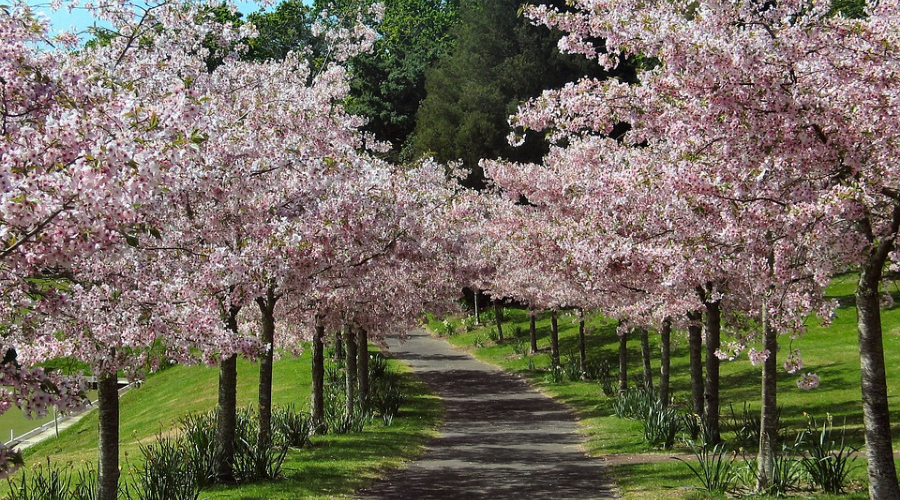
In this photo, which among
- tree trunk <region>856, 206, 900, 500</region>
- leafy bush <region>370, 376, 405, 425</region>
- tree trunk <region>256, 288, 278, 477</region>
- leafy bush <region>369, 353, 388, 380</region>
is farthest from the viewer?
leafy bush <region>369, 353, 388, 380</region>

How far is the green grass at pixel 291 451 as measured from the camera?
549 inches

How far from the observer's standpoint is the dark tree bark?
1395 centimetres

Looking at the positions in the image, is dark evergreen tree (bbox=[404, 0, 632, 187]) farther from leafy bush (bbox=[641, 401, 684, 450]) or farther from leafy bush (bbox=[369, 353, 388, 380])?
leafy bush (bbox=[641, 401, 684, 450])

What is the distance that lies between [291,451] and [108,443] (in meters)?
7.15

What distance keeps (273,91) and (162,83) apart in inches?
119

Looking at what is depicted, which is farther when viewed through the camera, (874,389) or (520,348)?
(520,348)

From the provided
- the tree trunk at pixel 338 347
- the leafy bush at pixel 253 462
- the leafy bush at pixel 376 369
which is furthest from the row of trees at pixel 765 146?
the tree trunk at pixel 338 347

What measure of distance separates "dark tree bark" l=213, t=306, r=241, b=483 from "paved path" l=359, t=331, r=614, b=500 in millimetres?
2334

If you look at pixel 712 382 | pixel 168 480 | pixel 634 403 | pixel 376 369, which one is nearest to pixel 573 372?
pixel 376 369

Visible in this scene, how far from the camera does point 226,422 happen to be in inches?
559

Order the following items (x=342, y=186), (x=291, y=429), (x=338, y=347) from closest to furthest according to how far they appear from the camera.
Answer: (x=342, y=186) < (x=291, y=429) < (x=338, y=347)

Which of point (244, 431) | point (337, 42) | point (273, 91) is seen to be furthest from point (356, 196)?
point (337, 42)

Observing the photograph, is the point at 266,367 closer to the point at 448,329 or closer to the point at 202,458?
the point at 202,458

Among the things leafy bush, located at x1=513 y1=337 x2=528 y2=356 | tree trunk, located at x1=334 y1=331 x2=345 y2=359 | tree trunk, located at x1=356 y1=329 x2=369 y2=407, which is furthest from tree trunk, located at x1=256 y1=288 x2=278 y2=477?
leafy bush, located at x1=513 y1=337 x2=528 y2=356
